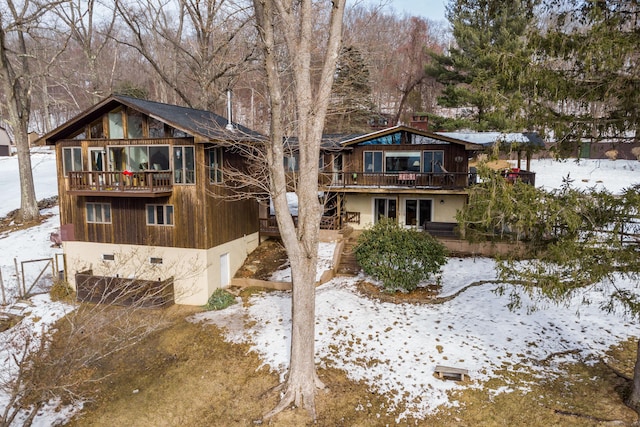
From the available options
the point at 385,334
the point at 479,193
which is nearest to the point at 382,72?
the point at 385,334

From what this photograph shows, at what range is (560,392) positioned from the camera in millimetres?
9250

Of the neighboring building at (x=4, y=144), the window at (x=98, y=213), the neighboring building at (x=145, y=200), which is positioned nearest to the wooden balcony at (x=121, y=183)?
the neighboring building at (x=145, y=200)

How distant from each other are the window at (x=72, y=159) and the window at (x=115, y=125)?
171 centimetres

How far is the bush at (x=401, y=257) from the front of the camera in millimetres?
14625

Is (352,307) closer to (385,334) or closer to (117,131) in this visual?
(385,334)

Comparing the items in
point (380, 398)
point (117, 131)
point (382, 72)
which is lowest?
point (380, 398)

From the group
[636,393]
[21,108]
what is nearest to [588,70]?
[636,393]

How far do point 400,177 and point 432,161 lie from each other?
1.92 metres

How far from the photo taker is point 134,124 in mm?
16156

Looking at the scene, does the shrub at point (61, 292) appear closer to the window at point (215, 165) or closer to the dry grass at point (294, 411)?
the dry grass at point (294, 411)

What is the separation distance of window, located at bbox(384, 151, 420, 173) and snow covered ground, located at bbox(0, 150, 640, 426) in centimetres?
719

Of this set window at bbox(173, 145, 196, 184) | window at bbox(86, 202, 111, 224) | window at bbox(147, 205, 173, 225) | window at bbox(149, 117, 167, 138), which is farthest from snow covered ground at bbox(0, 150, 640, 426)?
window at bbox(149, 117, 167, 138)

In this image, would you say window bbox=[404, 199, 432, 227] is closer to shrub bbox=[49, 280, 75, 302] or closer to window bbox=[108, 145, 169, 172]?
window bbox=[108, 145, 169, 172]

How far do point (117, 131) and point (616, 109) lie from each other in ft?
53.2
